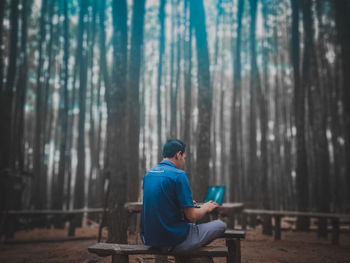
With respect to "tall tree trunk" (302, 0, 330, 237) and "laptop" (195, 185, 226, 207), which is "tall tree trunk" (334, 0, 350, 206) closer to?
"tall tree trunk" (302, 0, 330, 237)

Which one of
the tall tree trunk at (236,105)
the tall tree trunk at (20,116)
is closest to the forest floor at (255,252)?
the tall tree trunk at (20,116)

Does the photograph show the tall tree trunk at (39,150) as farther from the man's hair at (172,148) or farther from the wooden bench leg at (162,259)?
the man's hair at (172,148)

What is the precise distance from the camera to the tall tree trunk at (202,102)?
4.92m

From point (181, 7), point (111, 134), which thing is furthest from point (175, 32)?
point (111, 134)

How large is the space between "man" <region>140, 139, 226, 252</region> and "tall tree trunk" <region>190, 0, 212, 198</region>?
284cm

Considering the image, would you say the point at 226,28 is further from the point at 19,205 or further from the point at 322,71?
the point at 19,205

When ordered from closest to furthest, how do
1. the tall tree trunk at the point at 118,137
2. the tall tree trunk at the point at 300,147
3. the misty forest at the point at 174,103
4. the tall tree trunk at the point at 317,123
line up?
the tall tree trunk at the point at 118,137 → the misty forest at the point at 174,103 → the tall tree trunk at the point at 300,147 → the tall tree trunk at the point at 317,123

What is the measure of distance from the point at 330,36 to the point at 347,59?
262cm

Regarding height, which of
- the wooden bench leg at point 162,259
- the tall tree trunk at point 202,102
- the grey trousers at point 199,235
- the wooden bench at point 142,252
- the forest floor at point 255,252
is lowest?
the forest floor at point 255,252

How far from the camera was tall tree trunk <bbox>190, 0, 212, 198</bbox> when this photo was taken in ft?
16.1

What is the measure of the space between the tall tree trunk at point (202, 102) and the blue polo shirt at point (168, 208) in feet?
9.47

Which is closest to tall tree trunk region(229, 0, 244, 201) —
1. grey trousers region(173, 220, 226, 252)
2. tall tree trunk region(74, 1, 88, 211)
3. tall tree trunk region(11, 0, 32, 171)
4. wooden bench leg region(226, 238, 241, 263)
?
tall tree trunk region(74, 1, 88, 211)

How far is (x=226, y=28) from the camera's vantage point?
38.1ft

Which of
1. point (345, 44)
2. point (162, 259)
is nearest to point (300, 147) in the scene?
point (345, 44)
